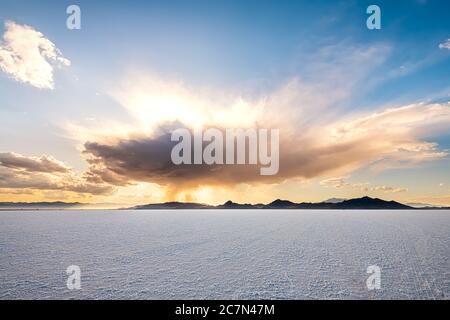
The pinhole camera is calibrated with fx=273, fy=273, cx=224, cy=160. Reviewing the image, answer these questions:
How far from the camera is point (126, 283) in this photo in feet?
30.8

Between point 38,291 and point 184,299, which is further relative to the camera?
point 38,291

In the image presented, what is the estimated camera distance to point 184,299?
26.1ft

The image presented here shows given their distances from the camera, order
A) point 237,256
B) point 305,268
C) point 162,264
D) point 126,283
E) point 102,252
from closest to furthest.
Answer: point 126,283 < point 305,268 < point 162,264 < point 237,256 < point 102,252

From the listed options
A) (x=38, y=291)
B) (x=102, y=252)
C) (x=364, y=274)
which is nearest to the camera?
(x=38, y=291)

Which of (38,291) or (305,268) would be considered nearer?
(38,291)
